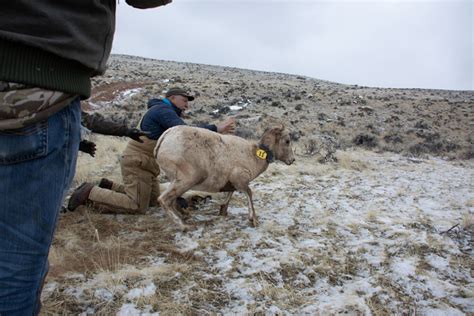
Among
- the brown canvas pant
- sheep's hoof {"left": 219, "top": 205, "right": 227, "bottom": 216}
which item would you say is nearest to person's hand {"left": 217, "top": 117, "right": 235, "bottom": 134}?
the brown canvas pant

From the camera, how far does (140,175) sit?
5867mm

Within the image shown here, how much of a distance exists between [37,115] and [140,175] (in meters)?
4.63

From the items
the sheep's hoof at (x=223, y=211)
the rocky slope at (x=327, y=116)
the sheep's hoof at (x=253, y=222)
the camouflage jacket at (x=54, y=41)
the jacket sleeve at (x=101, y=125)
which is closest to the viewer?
the camouflage jacket at (x=54, y=41)

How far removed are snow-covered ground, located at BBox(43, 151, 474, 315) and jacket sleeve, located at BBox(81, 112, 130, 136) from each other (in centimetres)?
152

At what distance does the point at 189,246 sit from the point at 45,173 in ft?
11.3

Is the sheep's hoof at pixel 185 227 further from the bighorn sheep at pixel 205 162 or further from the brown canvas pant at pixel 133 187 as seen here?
the brown canvas pant at pixel 133 187

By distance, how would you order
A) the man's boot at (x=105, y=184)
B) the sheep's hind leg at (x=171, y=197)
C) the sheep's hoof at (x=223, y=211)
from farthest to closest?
the man's boot at (x=105, y=184), the sheep's hoof at (x=223, y=211), the sheep's hind leg at (x=171, y=197)

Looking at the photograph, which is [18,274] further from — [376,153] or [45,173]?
[376,153]

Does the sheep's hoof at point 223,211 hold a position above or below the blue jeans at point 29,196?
below

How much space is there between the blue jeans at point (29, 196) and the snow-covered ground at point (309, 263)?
191 centimetres

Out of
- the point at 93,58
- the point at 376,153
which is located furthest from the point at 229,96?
the point at 93,58

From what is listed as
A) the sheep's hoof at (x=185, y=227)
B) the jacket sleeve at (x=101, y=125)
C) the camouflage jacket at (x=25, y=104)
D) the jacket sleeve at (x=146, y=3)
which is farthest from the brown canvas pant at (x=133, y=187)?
the camouflage jacket at (x=25, y=104)

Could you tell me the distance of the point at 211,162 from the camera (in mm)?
5555

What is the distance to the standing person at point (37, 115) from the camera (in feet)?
4.18
